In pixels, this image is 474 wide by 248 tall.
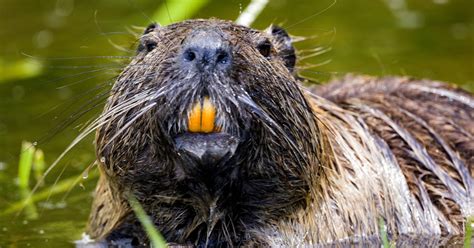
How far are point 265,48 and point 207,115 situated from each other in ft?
2.03

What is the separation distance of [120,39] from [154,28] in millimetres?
4584

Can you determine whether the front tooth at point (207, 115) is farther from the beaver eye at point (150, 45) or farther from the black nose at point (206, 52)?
the beaver eye at point (150, 45)

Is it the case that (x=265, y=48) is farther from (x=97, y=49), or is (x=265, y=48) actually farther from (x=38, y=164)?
(x=97, y=49)

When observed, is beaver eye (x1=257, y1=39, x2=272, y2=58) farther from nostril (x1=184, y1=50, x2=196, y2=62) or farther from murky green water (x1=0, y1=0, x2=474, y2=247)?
murky green water (x1=0, y1=0, x2=474, y2=247)

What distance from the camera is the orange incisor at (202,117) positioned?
4449 millimetres

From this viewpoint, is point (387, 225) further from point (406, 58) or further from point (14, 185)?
point (406, 58)

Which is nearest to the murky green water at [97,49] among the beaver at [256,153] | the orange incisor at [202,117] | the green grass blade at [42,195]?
the green grass blade at [42,195]

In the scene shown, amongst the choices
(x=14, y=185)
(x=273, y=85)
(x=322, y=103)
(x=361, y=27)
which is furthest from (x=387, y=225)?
(x=361, y=27)

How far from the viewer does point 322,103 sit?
5.73m

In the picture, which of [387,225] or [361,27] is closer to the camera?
[387,225]

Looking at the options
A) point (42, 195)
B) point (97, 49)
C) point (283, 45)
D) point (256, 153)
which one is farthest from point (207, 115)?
point (97, 49)

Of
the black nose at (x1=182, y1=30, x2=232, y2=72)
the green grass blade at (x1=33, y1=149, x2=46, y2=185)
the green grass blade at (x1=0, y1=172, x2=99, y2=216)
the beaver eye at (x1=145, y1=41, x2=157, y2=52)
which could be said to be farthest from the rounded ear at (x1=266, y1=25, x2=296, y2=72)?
the green grass blade at (x1=33, y1=149, x2=46, y2=185)

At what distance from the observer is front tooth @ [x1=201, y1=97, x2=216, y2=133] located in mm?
4445

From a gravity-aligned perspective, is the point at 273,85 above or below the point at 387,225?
above
